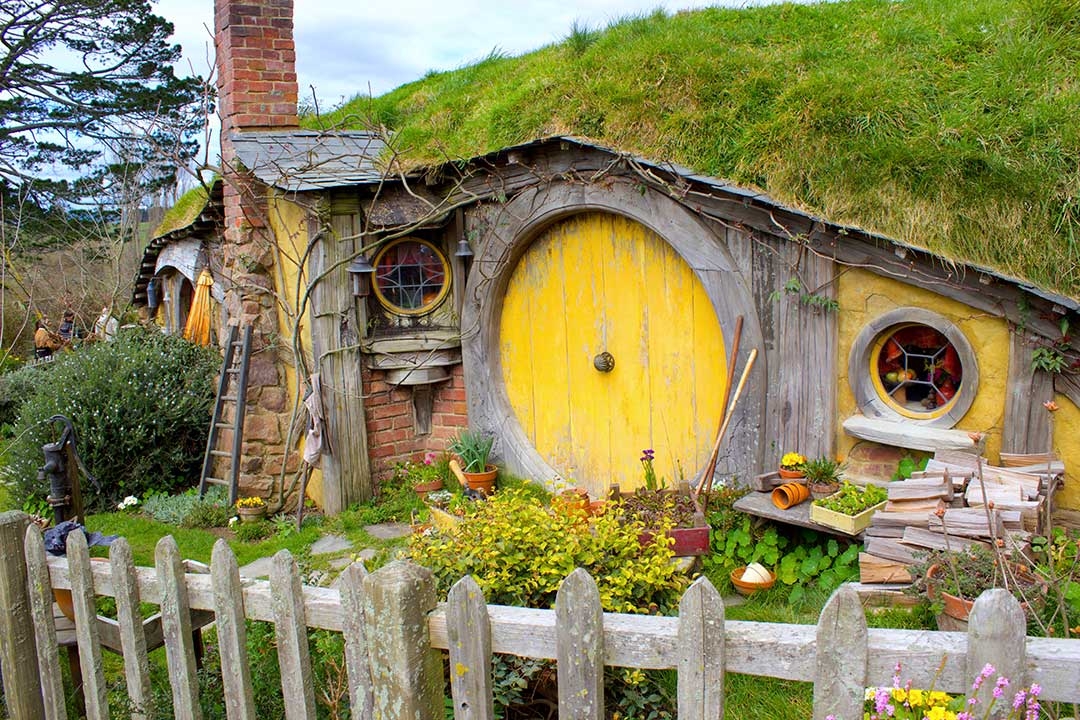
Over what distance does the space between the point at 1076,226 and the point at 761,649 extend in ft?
11.0

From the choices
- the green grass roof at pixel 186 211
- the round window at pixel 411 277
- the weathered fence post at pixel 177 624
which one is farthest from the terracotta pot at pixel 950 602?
the green grass roof at pixel 186 211

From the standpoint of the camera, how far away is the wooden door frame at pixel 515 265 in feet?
16.7

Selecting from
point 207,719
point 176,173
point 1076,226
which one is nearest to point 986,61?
point 1076,226

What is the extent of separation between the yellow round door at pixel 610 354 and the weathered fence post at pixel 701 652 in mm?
3598

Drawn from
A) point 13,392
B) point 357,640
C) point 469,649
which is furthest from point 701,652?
point 13,392

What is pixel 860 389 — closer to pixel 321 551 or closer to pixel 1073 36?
pixel 1073 36

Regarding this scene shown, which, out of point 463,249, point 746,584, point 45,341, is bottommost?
point 746,584

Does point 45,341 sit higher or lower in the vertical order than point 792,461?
higher

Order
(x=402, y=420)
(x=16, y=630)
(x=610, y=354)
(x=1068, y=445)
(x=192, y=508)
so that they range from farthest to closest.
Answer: (x=402, y=420) < (x=192, y=508) < (x=610, y=354) < (x=1068, y=445) < (x=16, y=630)

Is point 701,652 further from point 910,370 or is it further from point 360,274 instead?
point 360,274

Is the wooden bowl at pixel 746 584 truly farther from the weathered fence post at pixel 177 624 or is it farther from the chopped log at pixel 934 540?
the weathered fence post at pixel 177 624

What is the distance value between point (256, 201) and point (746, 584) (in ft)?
17.1

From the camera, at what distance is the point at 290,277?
274 inches

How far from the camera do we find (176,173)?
18812 mm
